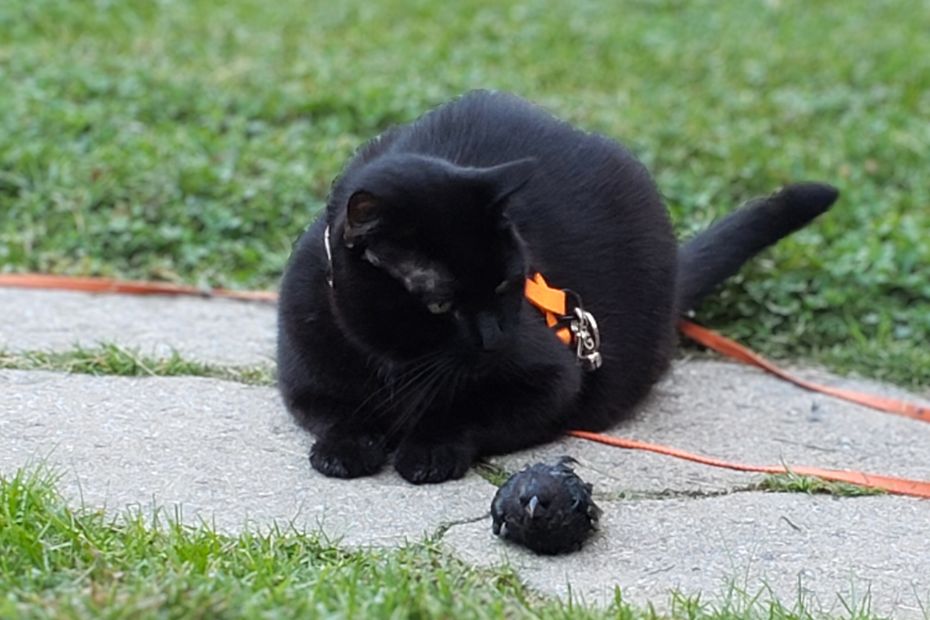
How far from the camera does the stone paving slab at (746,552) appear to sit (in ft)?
8.54

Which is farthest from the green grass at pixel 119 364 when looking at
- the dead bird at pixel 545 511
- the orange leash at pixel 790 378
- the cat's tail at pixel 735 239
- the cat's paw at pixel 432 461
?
the orange leash at pixel 790 378

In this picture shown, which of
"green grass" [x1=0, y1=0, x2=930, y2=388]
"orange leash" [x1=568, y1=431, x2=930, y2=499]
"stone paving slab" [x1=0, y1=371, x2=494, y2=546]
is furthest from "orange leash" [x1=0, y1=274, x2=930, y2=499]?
"stone paving slab" [x1=0, y1=371, x2=494, y2=546]

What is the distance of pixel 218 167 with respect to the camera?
17.0ft

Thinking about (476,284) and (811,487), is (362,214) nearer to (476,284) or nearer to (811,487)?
(476,284)

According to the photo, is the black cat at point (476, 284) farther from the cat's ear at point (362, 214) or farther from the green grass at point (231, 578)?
the green grass at point (231, 578)

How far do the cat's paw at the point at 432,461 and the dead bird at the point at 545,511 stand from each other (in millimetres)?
262

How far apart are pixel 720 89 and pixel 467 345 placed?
3937 millimetres

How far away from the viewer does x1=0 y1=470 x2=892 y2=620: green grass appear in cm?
220

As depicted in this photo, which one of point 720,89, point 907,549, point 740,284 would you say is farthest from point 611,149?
point 720,89

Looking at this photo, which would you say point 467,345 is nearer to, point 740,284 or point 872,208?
point 740,284

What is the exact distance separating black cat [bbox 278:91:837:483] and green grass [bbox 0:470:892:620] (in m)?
0.47

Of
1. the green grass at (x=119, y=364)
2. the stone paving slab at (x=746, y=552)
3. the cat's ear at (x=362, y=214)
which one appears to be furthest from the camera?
the green grass at (x=119, y=364)

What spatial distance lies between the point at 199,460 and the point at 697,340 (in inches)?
70.4

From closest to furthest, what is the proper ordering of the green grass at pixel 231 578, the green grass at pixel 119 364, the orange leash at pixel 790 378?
the green grass at pixel 231 578
the green grass at pixel 119 364
the orange leash at pixel 790 378
